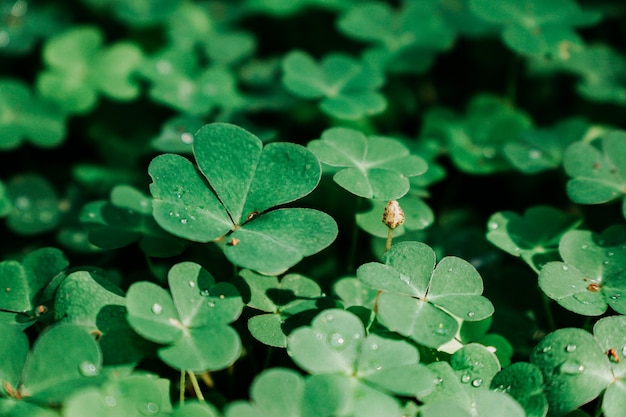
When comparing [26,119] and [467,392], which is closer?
[467,392]

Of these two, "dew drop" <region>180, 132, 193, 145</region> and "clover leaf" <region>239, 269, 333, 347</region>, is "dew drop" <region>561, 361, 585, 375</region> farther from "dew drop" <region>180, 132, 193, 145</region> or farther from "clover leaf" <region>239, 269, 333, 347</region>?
"dew drop" <region>180, 132, 193, 145</region>

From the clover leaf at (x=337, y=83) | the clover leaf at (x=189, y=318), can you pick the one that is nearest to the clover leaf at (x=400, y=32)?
the clover leaf at (x=337, y=83)

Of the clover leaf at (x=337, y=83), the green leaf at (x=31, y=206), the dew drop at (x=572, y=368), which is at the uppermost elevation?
the clover leaf at (x=337, y=83)

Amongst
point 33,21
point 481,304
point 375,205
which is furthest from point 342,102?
point 33,21

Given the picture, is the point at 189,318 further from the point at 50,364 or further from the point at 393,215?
the point at 393,215

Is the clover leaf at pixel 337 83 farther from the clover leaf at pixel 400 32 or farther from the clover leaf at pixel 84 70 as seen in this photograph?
the clover leaf at pixel 84 70

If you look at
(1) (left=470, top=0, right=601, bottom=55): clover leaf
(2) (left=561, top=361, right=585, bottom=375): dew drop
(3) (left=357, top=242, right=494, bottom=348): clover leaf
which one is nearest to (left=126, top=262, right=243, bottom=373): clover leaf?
(3) (left=357, top=242, right=494, bottom=348): clover leaf

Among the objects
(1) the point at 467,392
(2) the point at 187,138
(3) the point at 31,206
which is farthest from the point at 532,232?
(3) the point at 31,206
